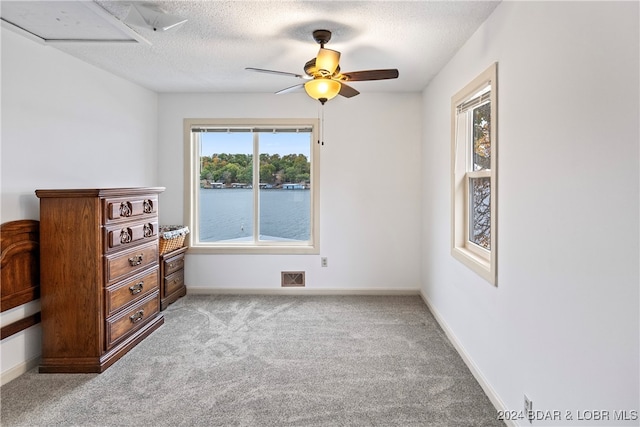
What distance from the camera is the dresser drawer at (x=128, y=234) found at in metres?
2.71

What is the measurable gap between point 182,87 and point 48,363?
3.06 meters

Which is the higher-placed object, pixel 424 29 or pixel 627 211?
pixel 424 29

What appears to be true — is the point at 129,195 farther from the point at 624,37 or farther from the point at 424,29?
the point at 624,37

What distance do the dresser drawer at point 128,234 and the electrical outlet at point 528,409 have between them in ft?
9.64

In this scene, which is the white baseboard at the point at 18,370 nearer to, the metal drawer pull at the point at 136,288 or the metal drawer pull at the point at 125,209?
the metal drawer pull at the point at 136,288

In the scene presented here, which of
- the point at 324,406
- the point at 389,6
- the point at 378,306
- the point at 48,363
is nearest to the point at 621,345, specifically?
the point at 324,406

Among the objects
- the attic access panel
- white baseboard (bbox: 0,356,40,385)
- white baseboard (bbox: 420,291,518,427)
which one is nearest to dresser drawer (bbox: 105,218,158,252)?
white baseboard (bbox: 0,356,40,385)

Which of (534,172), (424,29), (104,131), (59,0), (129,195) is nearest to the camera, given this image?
(534,172)

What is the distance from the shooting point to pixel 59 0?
2086 mm

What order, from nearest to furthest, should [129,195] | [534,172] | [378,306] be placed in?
[534,172] → [129,195] → [378,306]

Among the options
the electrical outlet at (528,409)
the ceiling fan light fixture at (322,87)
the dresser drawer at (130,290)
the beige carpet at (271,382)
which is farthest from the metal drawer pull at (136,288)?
the electrical outlet at (528,409)

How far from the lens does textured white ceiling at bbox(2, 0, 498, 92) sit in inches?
88.4

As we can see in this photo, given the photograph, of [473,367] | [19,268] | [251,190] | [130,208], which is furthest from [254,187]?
[473,367]

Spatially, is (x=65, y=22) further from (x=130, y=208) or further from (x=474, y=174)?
(x=474, y=174)
